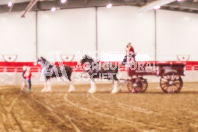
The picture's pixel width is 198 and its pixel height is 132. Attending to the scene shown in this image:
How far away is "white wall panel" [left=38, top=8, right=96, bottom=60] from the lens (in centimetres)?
2589

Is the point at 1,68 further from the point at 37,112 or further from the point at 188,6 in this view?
the point at 37,112

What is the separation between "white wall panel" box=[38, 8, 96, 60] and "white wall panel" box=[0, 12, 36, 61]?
1018 mm

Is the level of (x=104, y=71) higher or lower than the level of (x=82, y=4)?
lower

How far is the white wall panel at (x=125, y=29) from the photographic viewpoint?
26.4 meters

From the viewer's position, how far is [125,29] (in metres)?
26.9

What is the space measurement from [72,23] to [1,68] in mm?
6077

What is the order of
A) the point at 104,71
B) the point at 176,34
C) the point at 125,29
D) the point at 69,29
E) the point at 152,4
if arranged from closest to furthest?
the point at 104,71 < the point at 152,4 < the point at 69,29 < the point at 125,29 < the point at 176,34

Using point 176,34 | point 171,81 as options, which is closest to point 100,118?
point 171,81

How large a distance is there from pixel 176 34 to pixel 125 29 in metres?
4.09

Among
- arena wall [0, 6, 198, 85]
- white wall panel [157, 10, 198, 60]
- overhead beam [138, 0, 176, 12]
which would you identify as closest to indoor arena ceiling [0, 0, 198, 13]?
arena wall [0, 6, 198, 85]

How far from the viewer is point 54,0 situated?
25.4 metres

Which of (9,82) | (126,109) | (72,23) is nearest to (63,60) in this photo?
(72,23)

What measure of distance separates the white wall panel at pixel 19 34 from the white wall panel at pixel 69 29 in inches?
40.1

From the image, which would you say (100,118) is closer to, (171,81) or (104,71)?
(171,81)
